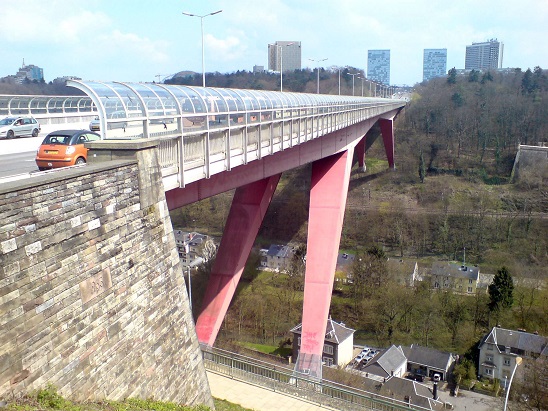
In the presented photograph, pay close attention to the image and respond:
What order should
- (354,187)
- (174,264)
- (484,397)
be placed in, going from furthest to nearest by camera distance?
(354,187)
(484,397)
(174,264)

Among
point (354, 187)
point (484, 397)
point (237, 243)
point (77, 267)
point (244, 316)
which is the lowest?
point (484, 397)

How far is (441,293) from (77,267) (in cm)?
2573

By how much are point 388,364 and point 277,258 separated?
1319 cm

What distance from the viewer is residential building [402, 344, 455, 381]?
23.7 metres

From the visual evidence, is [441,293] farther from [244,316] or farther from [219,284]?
[219,284]

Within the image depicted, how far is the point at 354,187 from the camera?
46875 millimetres

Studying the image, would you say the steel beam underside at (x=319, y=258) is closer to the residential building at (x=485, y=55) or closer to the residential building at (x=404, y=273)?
the residential building at (x=404, y=273)

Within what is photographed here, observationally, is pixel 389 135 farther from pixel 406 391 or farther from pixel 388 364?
pixel 406 391

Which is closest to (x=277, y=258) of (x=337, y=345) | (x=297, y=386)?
(x=337, y=345)

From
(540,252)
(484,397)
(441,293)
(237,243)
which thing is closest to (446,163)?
(540,252)

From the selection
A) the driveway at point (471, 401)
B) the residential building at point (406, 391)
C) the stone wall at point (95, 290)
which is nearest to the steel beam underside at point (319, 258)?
the residential building at point (406, 391)

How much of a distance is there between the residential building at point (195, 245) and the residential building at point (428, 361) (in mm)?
13210

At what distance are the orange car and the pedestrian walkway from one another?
22.0 feet

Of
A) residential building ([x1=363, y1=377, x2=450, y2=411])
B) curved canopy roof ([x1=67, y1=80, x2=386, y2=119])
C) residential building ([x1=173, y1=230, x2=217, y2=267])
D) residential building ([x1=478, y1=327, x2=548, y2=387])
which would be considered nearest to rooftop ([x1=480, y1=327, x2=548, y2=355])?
residential building ([x1=478, y1=327, x2=548, y2=387])
